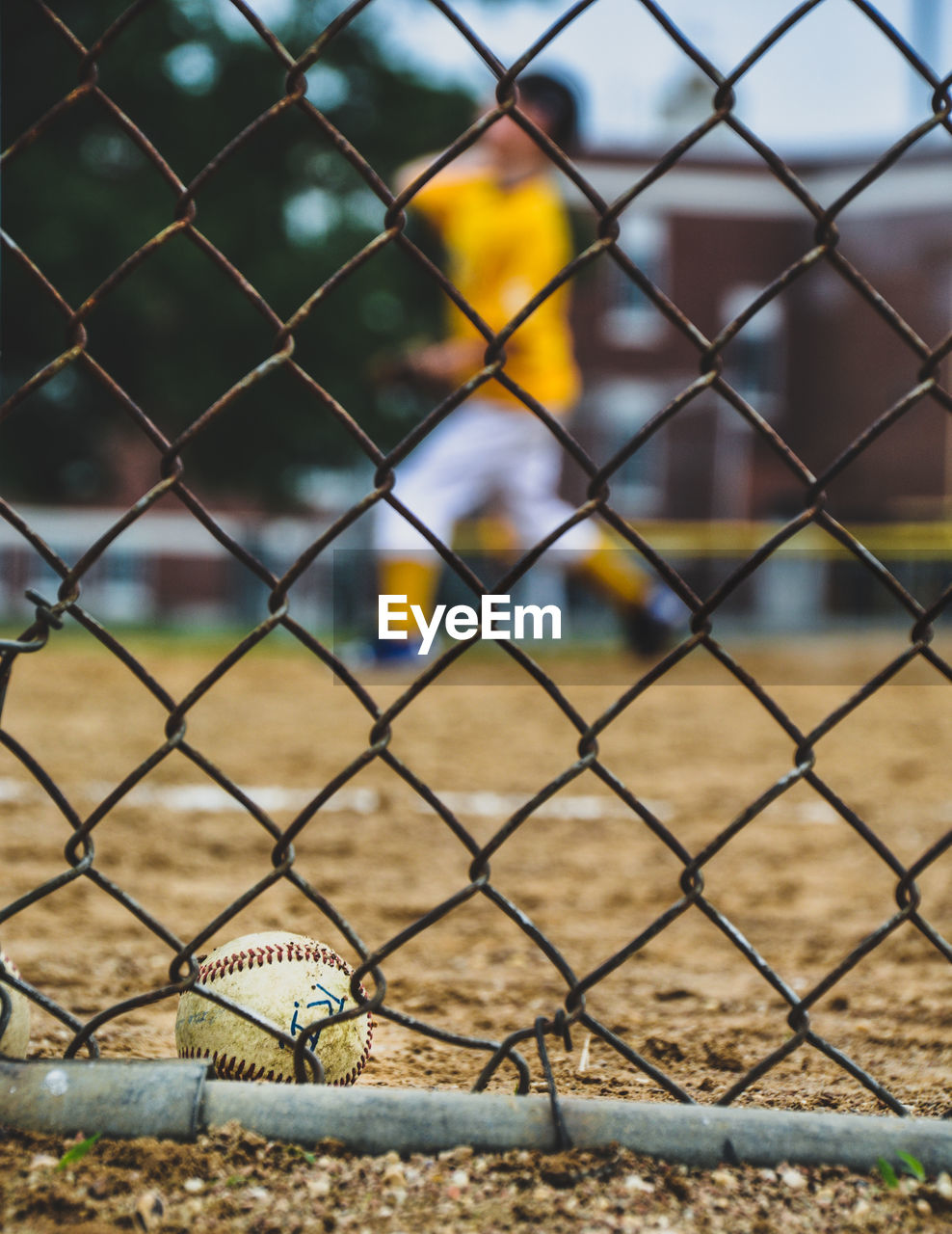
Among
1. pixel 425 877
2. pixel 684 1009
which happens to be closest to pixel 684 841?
pixel 425 877

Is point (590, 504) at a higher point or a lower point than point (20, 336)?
lower

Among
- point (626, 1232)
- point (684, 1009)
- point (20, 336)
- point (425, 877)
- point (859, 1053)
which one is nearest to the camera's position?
point (626, 1232)

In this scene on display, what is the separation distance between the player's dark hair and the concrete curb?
493cm

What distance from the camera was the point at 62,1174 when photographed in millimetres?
1136

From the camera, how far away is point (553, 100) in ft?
17.9

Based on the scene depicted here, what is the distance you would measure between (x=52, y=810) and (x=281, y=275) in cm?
1223

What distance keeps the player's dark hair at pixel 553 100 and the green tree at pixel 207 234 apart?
25.6 ft

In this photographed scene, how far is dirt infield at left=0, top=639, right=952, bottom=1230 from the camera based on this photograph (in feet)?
5.50

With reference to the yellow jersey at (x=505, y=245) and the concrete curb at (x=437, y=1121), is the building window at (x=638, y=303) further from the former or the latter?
the concrete curb at (x=437, y=1121)

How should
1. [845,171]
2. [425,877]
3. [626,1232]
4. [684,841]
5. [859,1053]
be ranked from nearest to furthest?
[626,1232]
[859,1053]
[425,877]
[684,841]
[845,171]

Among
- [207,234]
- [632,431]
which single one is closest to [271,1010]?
[207,234]

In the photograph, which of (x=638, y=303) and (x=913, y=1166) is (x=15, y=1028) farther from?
(x=638, y=303)

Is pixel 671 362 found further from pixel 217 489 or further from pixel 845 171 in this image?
pixel 217 489

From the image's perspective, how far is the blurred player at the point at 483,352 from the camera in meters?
5.71
